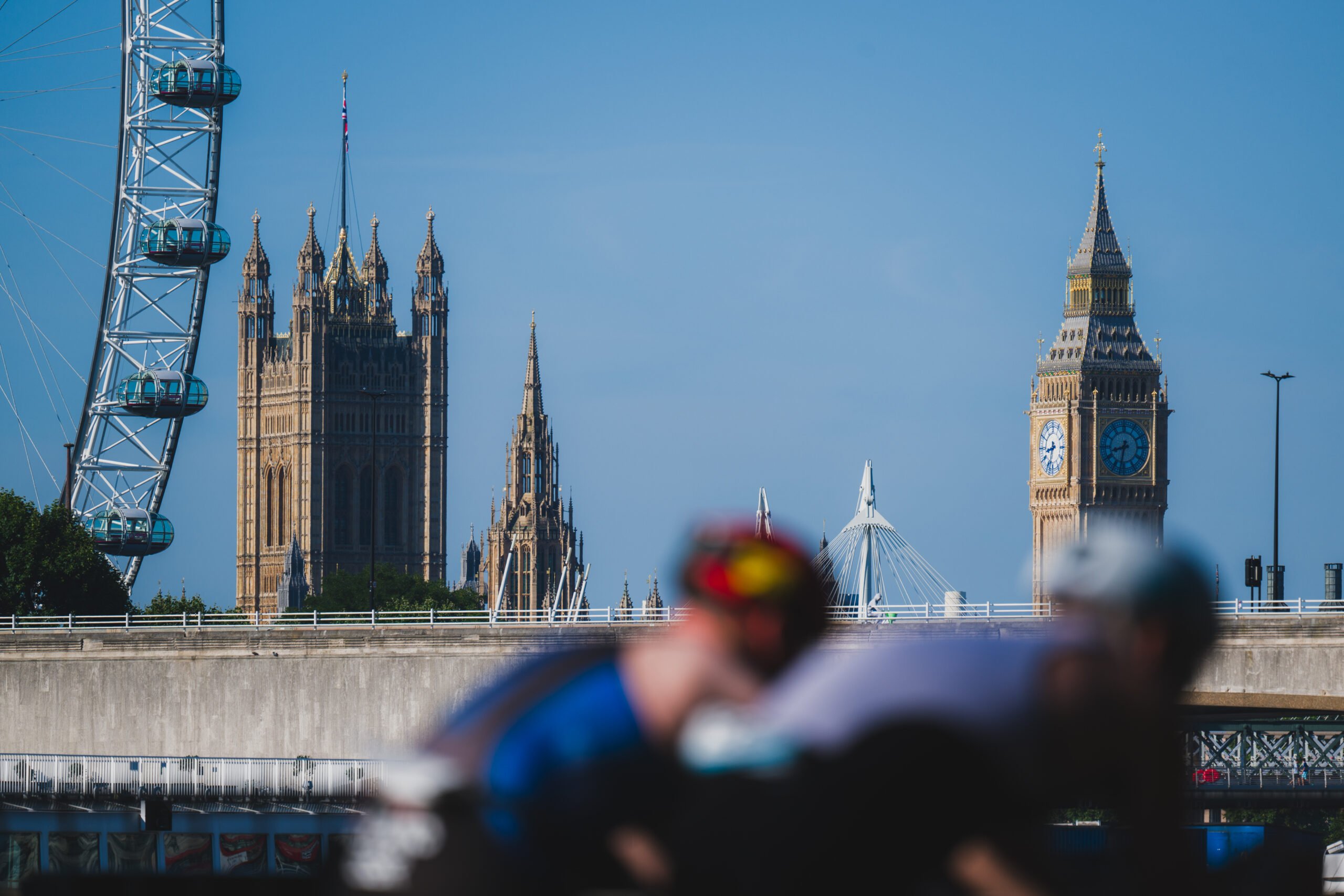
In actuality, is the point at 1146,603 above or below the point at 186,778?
above

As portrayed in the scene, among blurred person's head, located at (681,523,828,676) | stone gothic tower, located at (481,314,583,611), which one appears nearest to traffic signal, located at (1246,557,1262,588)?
blurred person's head, located at (681,523,828,676)

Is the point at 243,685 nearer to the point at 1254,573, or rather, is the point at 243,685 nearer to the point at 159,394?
the point at 1254,573

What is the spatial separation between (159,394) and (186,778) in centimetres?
5420

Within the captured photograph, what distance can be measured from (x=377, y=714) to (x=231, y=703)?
15.8ft

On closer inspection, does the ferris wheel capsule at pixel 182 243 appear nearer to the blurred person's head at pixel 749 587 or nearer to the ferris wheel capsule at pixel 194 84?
the ferris wheel capsule at pixel 194 84

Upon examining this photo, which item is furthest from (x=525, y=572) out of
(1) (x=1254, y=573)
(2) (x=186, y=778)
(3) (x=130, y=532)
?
(2) (x=186, y=778)

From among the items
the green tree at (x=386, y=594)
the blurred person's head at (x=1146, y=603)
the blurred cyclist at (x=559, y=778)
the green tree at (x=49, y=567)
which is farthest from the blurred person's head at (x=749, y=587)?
the green tree at (x=386, y=594)

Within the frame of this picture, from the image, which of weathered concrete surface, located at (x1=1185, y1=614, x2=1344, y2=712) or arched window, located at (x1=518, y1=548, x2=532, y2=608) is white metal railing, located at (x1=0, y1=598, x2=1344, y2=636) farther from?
arched window, located at (x1=518, y1=548, x2=532, y2=608)

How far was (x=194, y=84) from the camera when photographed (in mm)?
101875

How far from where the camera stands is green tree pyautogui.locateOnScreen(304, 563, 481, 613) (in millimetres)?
147750

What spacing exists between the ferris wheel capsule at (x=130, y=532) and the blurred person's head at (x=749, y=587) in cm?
10454

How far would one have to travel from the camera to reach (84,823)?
131 feet

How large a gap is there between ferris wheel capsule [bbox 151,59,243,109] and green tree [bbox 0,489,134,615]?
21.7m

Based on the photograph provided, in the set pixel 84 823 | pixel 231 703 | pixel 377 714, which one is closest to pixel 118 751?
pixel 231 703
